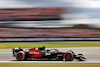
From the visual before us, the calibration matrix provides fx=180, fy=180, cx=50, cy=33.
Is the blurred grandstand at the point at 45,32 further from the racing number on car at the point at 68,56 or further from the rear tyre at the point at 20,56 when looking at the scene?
the racing number on car at the point at 68,56

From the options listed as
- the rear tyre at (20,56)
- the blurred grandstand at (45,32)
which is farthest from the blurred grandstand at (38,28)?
the rear tyre at (20,56)

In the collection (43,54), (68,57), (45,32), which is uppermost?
(45,32)

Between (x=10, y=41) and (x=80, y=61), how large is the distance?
12569 mm

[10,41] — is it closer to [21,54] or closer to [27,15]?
[21,54]

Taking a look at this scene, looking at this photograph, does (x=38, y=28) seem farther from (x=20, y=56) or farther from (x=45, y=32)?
(x=20, y=56)

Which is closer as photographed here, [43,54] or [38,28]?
[43,54]

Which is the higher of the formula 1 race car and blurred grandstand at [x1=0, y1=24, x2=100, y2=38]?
blurred grandstand at [x1=0, y1=24, x2=100, y2=38]

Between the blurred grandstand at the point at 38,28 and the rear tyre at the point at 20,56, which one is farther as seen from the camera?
the blurred grandstand at the point at 38,28

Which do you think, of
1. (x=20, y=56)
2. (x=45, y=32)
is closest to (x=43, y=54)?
(x=20, y=56)

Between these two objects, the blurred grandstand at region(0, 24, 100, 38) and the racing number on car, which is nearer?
the racing number on car

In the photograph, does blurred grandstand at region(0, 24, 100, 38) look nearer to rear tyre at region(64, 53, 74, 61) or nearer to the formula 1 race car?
the formula 1 race car

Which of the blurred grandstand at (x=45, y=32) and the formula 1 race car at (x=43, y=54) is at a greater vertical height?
the blurred grandstand at (x=45, y=32)

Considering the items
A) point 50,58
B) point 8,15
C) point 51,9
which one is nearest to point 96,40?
point 50,58

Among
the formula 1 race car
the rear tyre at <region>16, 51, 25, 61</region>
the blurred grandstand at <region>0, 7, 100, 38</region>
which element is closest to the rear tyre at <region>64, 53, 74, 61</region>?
the formula 1 race car
